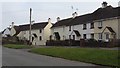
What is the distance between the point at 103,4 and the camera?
59781 mm

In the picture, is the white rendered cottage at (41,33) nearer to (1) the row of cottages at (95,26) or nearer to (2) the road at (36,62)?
(1) the row of cottages at (95,26)

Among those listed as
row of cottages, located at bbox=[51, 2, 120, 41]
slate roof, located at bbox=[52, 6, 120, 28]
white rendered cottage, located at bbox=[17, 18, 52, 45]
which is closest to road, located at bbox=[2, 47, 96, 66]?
row of cottages, located at bbox=[51, 2, 120, 41]

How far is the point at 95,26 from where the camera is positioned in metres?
56.5

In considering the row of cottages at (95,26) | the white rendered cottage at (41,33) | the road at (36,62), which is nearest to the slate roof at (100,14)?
the row of cottages at (95,26)

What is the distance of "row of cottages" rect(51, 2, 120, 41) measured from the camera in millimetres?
50688

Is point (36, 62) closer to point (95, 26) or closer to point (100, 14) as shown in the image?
point (95, 26)

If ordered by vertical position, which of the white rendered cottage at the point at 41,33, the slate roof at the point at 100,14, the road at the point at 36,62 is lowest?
the road at the point at 36,62

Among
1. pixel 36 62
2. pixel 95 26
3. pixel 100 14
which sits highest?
pixel 100 14

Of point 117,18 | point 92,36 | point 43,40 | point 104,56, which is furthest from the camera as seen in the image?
point 43,40

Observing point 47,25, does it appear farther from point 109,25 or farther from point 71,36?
point 109,25

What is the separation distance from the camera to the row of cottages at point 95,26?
166 ft

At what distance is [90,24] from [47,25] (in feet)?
91.7

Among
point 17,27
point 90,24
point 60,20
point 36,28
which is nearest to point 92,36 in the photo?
point 90,24

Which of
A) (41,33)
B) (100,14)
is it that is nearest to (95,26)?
(100,14)
